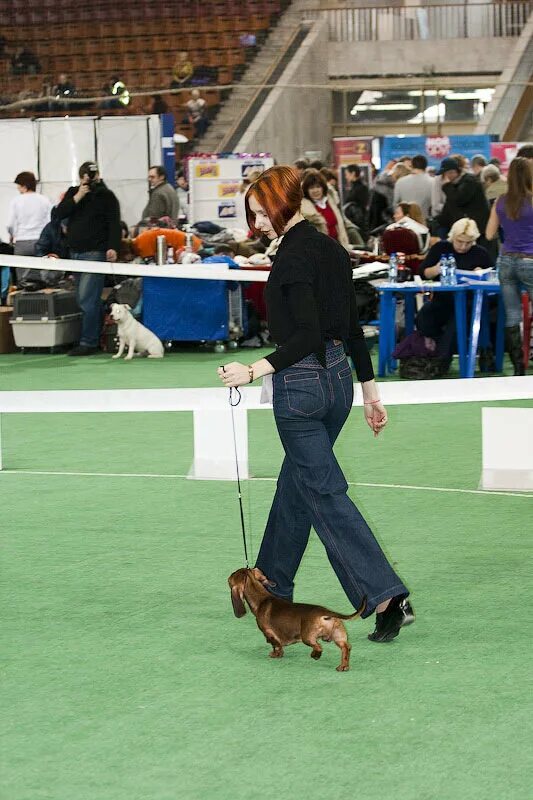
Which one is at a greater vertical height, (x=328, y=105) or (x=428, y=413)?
(x=328, y=105)

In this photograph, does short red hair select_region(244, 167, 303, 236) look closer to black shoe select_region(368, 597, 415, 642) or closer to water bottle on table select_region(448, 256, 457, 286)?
black shoe select_region(368, 597, 415, 642)

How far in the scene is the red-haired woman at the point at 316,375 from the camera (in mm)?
3561

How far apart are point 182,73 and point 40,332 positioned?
17848 millimetres

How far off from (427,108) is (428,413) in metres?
23.3

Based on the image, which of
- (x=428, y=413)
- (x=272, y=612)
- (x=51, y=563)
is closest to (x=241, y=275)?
(x=428, y=413)

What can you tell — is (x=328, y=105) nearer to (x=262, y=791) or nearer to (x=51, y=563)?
(x=51, y=563)

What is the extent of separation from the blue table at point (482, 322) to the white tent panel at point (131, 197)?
725 cm

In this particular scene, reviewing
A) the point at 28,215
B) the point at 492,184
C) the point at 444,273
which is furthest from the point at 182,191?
the point at 444,273

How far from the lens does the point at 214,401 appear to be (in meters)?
6.23

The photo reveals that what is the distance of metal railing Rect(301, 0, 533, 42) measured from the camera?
29.8 metres

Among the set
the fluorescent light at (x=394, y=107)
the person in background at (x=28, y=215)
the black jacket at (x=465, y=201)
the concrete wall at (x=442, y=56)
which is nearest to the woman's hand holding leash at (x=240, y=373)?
the black jacket at (x=465, y=201)

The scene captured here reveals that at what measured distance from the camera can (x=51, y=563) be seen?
4.94 metres

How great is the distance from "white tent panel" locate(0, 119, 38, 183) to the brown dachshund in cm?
1301

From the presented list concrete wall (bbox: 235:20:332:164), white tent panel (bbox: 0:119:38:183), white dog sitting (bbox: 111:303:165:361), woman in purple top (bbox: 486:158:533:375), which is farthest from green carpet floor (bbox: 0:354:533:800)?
concrete wall (bbox: 235:20:332:164)
